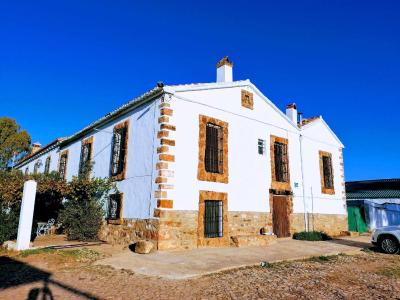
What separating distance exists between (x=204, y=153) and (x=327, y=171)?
951cm

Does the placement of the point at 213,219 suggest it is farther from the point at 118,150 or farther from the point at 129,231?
the point at 118,150

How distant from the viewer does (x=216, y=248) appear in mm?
10758

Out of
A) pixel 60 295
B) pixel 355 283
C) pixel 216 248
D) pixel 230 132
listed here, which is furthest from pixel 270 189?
pixel 60 295

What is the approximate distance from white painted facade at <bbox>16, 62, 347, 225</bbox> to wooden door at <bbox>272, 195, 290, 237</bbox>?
2.16 feet

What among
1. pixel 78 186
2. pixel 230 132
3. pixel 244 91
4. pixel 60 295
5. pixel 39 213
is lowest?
pixel 60 295

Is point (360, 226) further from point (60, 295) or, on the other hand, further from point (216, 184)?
point (60, 295)

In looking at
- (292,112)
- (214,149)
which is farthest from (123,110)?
(292,112)

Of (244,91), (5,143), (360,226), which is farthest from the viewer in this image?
(5,143)

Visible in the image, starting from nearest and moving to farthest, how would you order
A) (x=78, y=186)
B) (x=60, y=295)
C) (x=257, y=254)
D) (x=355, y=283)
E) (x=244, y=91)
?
(x=60, y=295) < (x=355, y=283) < (x=257, y=254) < (x=78, y=186) < (x=244, y=91)

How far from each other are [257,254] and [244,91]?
286 inches

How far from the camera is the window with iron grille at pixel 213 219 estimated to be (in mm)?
11414

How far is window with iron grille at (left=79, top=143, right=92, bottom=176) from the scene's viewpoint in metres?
15.1

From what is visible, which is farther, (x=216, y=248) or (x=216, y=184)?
(x=216, y=184)

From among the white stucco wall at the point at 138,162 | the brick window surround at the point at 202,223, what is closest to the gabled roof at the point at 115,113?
the white stucco wall at the point at 138,162
